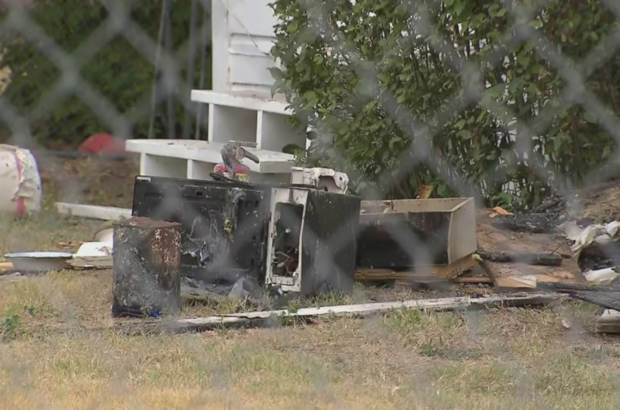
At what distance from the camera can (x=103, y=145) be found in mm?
6562

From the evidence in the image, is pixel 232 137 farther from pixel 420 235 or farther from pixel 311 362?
pixel 311 362

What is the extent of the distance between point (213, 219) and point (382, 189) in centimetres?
95

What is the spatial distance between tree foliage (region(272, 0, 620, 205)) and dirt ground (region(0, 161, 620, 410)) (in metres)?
0.74

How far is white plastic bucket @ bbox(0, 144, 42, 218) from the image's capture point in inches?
212

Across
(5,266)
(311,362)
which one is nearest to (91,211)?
(5,266)

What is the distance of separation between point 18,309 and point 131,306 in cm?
34

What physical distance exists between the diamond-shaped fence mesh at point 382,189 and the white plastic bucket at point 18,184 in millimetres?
242

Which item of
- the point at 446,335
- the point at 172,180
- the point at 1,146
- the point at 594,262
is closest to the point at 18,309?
the point at 172,180

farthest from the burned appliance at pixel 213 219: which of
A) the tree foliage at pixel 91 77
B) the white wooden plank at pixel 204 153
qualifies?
the tree foliage at pixel 91 77

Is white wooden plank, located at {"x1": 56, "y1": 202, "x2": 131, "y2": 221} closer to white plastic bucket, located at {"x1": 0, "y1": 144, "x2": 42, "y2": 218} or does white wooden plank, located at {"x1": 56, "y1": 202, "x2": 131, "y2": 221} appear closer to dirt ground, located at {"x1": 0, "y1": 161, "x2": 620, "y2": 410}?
white plastic bucket, located at {"x1": 0, "y1": 144, "x2": 42, "y2": 218}

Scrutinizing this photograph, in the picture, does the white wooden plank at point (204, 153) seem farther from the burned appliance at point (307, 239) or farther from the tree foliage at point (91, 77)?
the burned appliance at point (307, 239)

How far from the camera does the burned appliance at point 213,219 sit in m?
3.51

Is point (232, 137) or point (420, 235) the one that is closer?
point (420, 235)

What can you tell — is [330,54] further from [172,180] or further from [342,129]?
[172,180]
